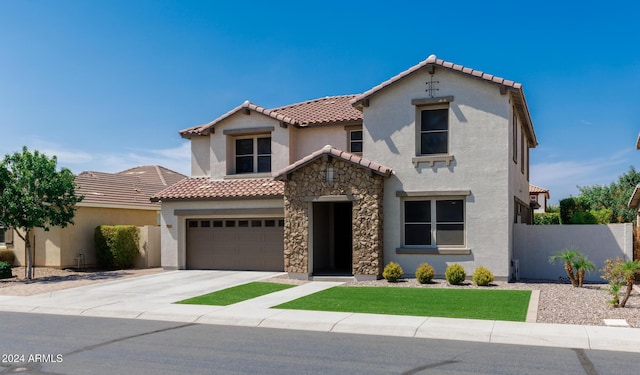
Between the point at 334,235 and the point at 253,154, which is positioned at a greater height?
the point at 253,154

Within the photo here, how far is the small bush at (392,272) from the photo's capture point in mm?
18688

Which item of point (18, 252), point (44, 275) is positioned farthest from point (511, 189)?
point (18, 252)

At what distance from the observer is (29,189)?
2106 cm

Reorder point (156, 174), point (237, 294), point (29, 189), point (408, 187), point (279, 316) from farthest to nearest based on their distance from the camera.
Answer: point (156, 174)
point (29, 189)
point (408, 187)
point (237, 294)
point (279, 316)

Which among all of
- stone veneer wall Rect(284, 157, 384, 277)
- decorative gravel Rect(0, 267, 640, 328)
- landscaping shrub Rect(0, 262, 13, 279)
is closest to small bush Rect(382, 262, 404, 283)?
decorative gravel Rect(0, 267, 640, 328)

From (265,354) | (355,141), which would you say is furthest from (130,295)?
(355,141)

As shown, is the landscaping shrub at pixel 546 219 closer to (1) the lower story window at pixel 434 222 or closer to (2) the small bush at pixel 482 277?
(1) the lower story window at pixel 434 222

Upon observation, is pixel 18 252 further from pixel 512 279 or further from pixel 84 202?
pixel 512 279

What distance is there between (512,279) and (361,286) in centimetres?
522

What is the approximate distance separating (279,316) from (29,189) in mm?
12800

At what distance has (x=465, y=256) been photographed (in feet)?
62.6

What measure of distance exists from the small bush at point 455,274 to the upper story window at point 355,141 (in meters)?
6.66

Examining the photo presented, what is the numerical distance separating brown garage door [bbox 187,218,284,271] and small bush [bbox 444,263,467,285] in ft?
22.9

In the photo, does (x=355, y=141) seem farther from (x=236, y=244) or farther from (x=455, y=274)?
(x=455, y=274)
